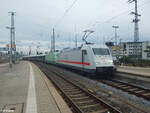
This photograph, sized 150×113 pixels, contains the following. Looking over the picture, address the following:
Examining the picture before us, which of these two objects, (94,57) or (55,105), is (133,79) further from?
(55,105)

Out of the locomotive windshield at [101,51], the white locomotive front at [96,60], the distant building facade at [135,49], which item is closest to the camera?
the white locomotive front at [96,60]

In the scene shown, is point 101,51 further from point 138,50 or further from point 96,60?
point 138,50

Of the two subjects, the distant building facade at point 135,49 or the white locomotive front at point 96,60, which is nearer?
the white locomotive front at point 96,60

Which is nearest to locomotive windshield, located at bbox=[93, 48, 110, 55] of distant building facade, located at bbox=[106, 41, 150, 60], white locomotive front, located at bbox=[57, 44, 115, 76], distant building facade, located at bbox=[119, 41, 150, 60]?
white locomotive front, located at bbox=[57, 44, 115, 76]

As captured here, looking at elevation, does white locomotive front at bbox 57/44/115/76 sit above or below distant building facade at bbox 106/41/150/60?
below

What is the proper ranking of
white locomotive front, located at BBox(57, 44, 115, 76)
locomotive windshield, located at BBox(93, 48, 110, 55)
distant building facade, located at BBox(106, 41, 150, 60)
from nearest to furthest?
white locomotive front, located at BBox(57, 44, 115, 76), locomotive windshield, located at BBox(93, 48, 110, 55), distant building facade, located at BBox(106, 41, 150, 60)

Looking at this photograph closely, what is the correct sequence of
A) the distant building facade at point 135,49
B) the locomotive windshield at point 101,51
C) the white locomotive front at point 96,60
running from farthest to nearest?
the distant building facade at point 135,49, the locomotive windshield at point 101,51, the white locomotive front at point 96,60

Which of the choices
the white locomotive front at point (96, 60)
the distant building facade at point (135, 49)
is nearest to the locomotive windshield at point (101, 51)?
the white locomotive front at point (96, 60)

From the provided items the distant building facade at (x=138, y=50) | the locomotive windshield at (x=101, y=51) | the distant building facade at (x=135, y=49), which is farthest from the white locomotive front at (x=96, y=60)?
the distant building facade at (x=138, y=50)

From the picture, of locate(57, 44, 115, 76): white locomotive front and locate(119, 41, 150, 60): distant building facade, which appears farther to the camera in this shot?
locate(119, 41, 150, 60): distant building facade

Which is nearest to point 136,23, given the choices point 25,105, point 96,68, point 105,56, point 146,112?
point 105,56

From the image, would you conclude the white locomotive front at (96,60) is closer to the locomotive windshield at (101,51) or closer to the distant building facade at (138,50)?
the locomotive windshield at (101,51)

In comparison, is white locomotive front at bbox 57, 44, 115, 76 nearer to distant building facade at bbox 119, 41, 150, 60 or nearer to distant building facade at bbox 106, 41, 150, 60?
distant building facade at bbox 106, 41, 150, 60

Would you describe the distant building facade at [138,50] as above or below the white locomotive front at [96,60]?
above
